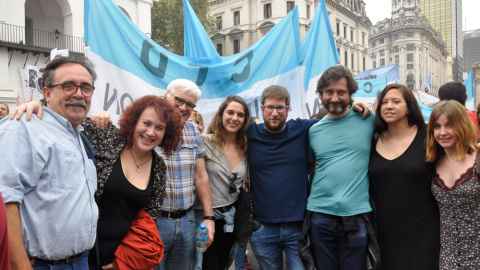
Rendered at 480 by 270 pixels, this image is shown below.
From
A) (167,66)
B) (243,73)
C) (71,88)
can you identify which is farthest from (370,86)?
(71,88)

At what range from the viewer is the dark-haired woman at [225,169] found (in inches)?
128

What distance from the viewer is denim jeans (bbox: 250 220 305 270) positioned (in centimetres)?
315

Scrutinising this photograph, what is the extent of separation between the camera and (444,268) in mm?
2650

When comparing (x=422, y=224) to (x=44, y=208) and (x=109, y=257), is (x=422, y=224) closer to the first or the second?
(x=109, y=257)

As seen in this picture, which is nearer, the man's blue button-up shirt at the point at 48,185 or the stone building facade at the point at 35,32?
the man's blue button-up shirt at the point at 48,185

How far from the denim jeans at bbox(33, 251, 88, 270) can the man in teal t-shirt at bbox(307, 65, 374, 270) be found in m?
1.80

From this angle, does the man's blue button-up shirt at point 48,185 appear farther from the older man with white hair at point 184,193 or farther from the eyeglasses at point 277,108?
the eyeglasses at point 277,108

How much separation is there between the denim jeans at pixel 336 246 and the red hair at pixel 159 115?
1401 mm

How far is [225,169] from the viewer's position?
3.26 metres

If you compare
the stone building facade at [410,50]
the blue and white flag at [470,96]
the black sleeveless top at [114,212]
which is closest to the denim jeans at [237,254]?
the black sleeveless top at [114,212]

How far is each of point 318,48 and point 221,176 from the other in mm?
3623

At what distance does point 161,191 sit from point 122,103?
72.6 inches

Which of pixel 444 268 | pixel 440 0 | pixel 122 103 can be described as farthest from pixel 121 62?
pixel 440 0

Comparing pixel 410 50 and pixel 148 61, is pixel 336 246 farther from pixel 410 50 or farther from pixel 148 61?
pixel 410 50
